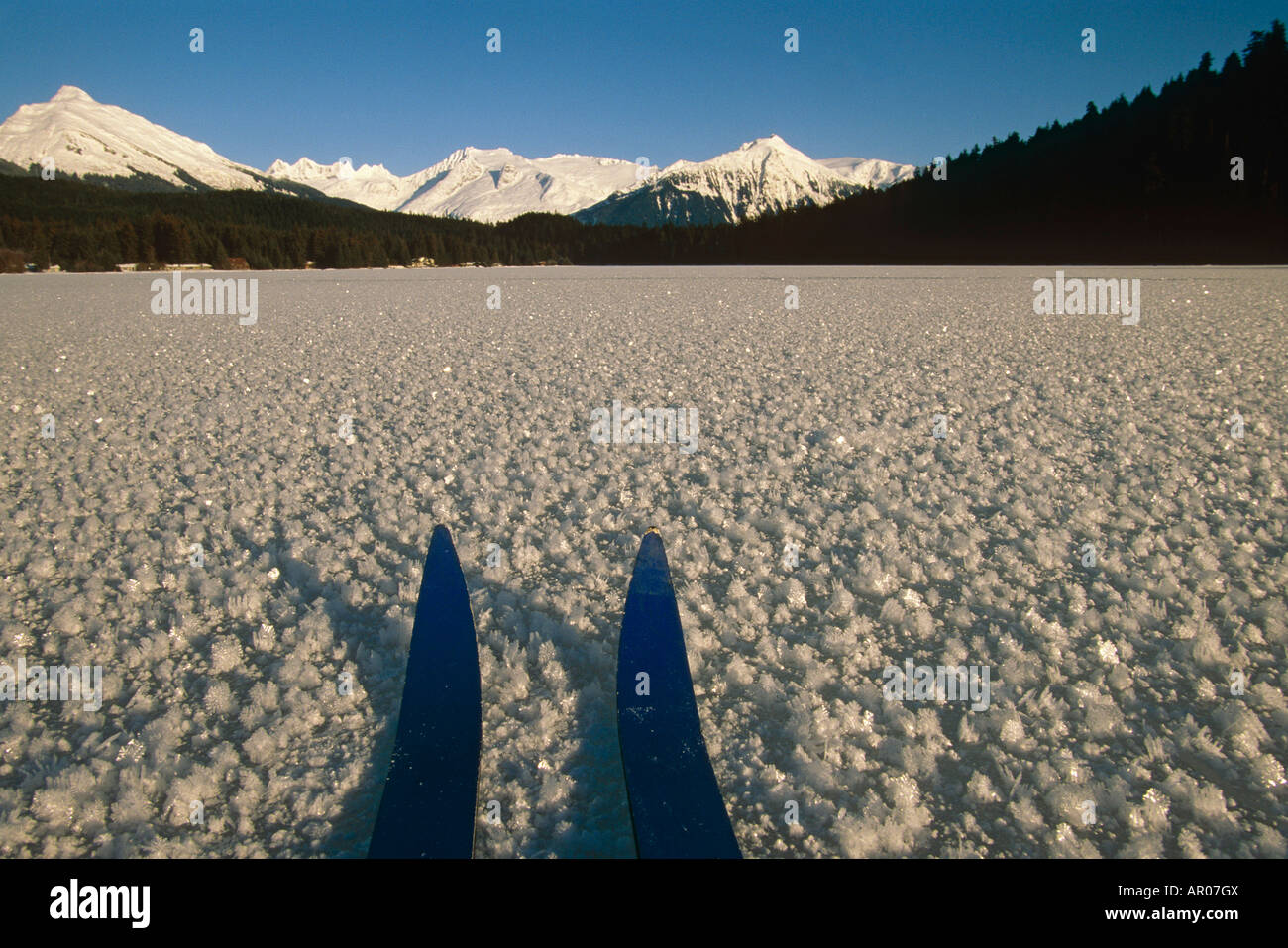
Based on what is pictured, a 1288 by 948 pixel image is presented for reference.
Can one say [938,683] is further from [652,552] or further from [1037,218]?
[1037,218]

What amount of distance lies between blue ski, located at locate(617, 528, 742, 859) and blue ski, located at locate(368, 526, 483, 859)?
21.8 inches

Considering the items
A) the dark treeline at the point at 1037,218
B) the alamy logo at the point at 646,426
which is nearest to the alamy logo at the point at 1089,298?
the alamy logo at the point at 646,426

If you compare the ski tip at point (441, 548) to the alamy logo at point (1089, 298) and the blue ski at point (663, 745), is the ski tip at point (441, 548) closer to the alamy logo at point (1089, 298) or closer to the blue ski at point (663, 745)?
the blue ski at point (663, 745)

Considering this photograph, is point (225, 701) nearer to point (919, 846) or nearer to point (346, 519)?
point (346, 519)

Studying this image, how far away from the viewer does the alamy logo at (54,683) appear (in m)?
2.49

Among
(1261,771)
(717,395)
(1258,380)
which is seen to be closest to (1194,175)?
(1258,380)

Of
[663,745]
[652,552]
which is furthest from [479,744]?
[652,552]

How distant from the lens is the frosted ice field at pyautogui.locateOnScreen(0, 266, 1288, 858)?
1997mm

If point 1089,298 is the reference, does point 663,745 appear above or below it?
below

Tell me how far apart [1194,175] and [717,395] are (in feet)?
173
